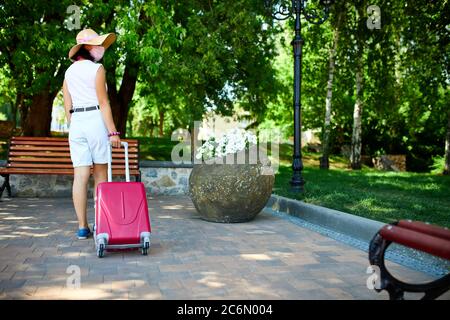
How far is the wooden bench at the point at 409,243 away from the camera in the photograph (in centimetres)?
270

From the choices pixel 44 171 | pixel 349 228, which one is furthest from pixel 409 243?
pixel 44 171

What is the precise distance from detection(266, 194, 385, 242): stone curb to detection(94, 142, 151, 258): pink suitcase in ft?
7.96

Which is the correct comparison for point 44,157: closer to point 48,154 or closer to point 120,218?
point 48,154

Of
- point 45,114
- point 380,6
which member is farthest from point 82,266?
point 380,6

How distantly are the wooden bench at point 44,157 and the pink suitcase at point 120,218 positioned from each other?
4.16m

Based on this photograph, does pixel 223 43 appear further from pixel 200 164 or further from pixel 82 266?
pixel 82 266

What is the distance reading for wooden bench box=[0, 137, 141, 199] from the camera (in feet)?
28.7

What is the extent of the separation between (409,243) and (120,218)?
2.65m

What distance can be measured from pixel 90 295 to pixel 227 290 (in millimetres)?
969

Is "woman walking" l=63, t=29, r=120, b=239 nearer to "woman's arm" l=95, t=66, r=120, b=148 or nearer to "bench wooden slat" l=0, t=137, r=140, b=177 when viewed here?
"woman's arm" l=95, t=66, r=120, b=148

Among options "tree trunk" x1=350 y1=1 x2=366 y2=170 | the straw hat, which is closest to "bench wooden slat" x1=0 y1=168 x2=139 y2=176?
the straw hat

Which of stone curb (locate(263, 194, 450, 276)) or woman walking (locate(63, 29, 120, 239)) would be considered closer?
stone curb (locate(263, 194, 450, 276))

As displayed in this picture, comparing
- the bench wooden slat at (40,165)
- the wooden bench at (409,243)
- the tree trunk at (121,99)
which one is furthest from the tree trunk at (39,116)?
the wooden bench at (409,243)

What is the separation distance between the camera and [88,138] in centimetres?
490
